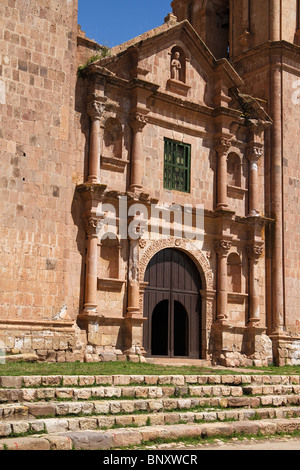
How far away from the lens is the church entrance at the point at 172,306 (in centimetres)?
2250

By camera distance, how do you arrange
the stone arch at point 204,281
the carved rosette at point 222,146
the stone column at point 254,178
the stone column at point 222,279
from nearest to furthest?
the stone arch at point 204,281 → the stone column at point 222,279 → the carved rosette at point 222,146 → the stone column at point 254,178

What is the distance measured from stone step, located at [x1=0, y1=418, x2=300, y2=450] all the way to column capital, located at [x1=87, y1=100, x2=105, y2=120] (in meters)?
11.3

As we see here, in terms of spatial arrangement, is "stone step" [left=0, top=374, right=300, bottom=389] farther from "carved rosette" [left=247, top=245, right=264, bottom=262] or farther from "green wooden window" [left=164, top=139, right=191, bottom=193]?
"green wooden window" [left=164, top=139, right=191, bottom=193]

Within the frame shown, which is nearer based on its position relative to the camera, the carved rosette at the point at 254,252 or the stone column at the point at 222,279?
the stone column at the point at 222,279

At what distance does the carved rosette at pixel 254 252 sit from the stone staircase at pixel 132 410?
8.74 m

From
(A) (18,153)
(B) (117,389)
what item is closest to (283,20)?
(A) (18,153)

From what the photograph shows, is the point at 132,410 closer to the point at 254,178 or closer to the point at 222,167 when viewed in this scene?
the point at 222,167

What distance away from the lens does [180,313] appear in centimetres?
2386

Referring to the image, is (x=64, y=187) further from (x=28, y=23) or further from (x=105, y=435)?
(x=105, y=435)

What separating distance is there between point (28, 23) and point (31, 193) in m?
5.03

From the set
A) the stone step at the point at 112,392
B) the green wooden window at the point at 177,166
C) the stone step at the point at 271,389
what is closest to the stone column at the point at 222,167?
the green wooden window at the point at 177,166

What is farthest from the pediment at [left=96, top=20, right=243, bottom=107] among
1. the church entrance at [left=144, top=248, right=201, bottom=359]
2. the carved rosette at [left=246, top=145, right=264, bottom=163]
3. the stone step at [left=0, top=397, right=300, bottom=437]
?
the stone step at [left=0, top=397, right=300, bottom=437]

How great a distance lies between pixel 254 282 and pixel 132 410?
12833 millimetres

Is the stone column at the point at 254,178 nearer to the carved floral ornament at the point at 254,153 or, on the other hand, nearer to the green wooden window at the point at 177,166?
the carved floral ornament at the point at 254,153
